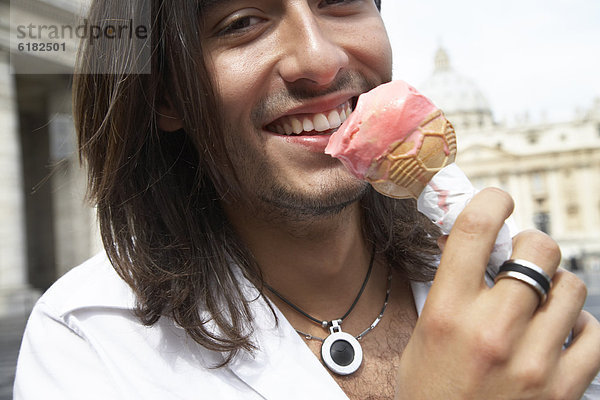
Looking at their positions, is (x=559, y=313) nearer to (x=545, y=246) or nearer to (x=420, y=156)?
(x=545, y=246)

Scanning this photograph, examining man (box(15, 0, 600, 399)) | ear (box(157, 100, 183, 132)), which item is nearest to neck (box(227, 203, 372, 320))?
man (box(15, 0, 600, 399))

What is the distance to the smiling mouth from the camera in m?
1.28

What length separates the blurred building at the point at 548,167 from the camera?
1988 inches

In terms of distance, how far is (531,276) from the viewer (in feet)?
2.80

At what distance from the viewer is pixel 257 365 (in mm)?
1238

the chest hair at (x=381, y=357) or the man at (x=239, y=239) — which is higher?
the man at (x=239, y=239)

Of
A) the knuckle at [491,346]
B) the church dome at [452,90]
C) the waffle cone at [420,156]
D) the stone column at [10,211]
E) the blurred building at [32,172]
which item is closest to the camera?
the knuckle at [491,346]

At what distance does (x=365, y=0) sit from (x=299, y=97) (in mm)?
329

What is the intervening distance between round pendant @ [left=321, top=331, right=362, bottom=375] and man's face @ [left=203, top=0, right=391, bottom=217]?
0.31m

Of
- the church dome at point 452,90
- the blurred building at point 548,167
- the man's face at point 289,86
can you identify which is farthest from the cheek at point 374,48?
the church dome at point 452,90

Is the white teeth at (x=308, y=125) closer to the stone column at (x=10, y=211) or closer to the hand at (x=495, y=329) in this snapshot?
the hand at (x=495, y=329)

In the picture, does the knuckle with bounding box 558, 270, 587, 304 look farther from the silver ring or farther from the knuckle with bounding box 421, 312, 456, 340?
the knuckle with bounding box 421, 312, 456, 340

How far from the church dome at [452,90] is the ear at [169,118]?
6560 centimetres

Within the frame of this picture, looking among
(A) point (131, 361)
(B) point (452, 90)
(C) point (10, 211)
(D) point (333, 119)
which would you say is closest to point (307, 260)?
(D) point (333, 119)
